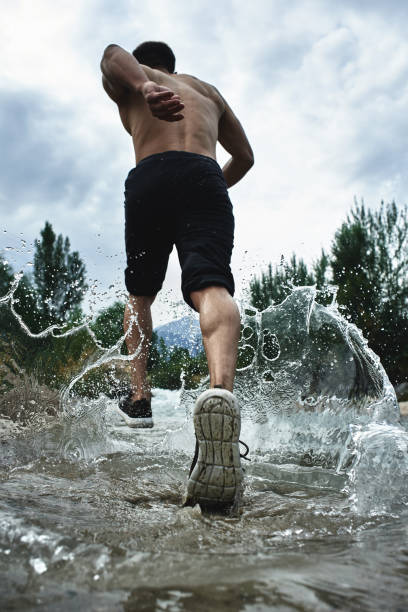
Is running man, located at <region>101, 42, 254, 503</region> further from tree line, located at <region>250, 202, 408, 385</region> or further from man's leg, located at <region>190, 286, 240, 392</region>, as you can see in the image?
tree line, located at <region>250, 202, 408, 385</region>

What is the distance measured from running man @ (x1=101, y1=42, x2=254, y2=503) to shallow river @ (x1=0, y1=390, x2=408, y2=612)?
22cm

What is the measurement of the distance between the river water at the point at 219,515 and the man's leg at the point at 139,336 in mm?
350

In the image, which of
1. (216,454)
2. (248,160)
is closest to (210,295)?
(216,454)

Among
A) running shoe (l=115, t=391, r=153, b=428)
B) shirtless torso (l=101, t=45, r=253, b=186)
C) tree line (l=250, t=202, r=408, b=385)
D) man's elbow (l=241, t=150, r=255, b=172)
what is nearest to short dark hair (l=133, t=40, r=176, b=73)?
shirtless torso (l=101, t=45, r=253, b=186)

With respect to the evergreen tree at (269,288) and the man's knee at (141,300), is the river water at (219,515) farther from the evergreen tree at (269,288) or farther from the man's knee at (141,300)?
the evergreen tree at (269,288)

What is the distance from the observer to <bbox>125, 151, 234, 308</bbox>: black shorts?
174 centimetres

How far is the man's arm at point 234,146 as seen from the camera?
2.54m

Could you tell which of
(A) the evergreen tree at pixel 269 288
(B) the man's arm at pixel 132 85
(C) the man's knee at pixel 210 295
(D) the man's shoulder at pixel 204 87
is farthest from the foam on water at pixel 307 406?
(A) the evergreen tree at pixel 269 288

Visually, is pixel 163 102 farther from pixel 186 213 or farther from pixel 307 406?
pixel 307 406

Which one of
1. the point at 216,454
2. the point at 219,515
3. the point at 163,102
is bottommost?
the point at 219,515

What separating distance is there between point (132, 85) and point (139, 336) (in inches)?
44.4

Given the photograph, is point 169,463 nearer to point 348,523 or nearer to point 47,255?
point 348,523

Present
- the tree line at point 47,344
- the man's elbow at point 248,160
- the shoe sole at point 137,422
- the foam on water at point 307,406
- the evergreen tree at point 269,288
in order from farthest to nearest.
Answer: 1. the evergreen tree at point 269,288
2. the tree line at point 47,344
3. the man's elbow at point 248,160
4. the shoe sole at point 137,422
5. the foam on water at point 307,406

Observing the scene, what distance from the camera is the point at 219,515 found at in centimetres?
125
